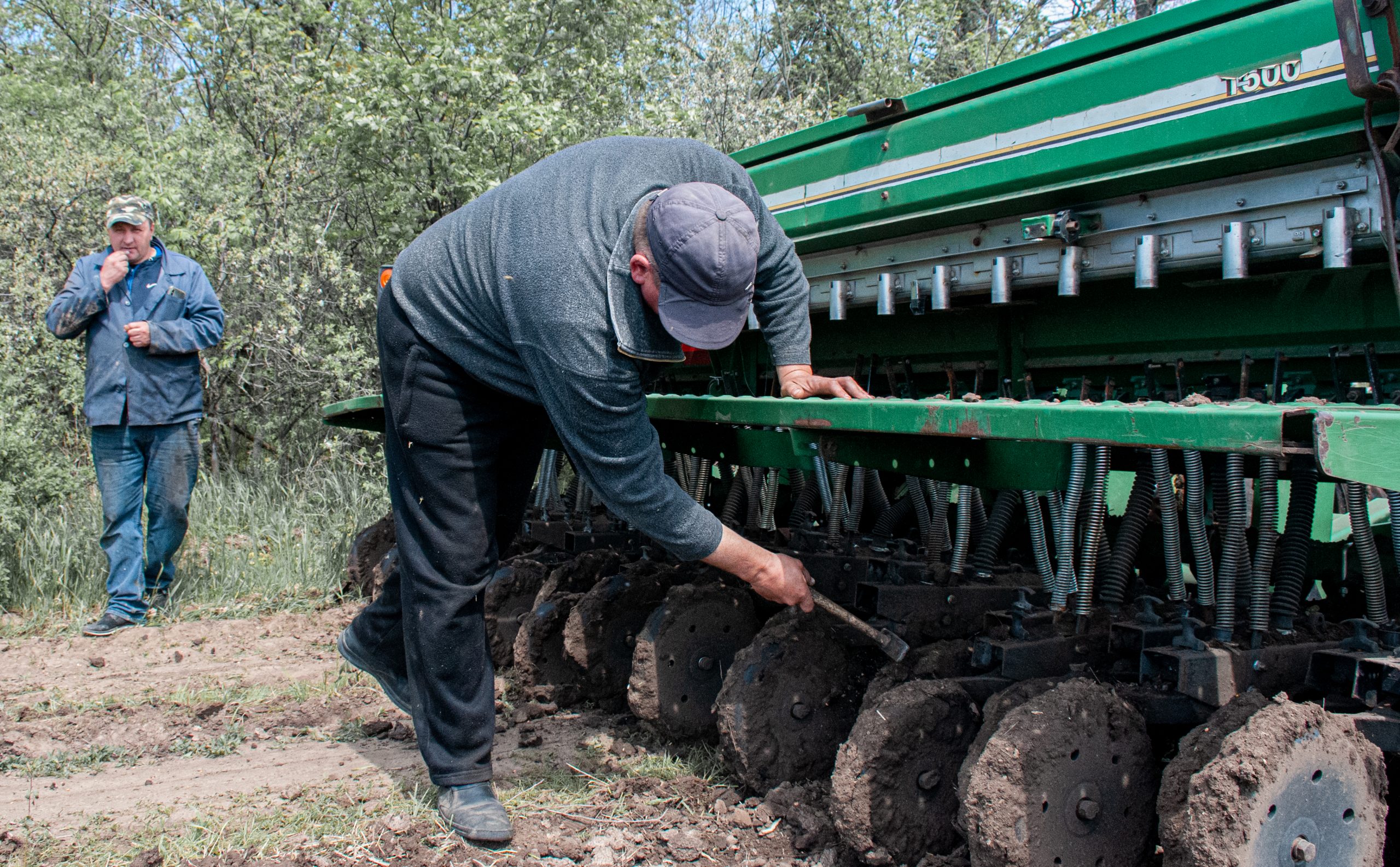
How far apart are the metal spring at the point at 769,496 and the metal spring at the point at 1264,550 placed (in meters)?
1.97

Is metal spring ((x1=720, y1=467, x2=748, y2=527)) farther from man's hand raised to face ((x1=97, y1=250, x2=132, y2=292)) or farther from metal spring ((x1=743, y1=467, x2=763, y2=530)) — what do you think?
man's hand raised to face ((x1=97, y1=250, x2=132, y2=292))

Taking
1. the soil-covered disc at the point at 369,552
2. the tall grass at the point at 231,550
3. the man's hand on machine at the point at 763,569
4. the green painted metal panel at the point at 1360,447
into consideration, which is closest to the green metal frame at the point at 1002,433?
the green painted metal panel at the point at 1360,447

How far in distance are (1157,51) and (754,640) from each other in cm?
185

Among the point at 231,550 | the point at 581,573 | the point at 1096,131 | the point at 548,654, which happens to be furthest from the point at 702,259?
the point at 231,550

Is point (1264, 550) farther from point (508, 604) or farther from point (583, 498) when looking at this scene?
point (583, 498)

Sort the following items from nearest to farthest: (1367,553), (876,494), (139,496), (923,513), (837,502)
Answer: (1367,553) < (923,513) < (837,502) < (876,494) < (139,496)

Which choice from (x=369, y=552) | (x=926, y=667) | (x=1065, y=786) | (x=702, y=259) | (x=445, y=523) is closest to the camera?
(x=1065, y=786)

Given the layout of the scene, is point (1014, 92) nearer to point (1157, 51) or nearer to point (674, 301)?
point (1157, 51)

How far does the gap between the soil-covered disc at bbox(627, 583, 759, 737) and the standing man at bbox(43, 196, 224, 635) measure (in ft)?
9.64

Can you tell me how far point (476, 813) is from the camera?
2770mm

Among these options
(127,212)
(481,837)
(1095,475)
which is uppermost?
(127,212)

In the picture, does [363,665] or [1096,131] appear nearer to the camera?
[1096,131]

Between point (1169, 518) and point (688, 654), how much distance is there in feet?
4.71

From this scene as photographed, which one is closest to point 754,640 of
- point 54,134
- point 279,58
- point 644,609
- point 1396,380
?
point 644,609
